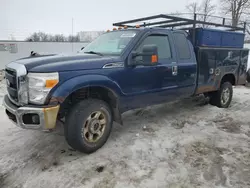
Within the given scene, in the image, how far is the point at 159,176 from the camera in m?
2.70

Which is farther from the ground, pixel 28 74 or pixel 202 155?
pixel 28 74

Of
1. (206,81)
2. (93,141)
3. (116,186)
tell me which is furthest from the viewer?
(206,81)

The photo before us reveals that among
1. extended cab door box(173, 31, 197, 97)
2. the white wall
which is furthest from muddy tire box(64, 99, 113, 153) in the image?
the white wall

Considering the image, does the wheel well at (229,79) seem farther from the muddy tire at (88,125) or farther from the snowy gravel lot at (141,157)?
the muddy tire at (88,125)

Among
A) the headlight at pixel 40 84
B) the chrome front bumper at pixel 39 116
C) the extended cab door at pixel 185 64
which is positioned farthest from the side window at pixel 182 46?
the chrome front bumper at pixel 39 116

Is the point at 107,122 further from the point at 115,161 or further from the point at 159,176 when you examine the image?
the point at 159,176

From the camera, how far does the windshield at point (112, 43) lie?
3.70 meters

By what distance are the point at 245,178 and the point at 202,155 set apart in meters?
0.64

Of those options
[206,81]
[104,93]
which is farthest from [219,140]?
[104,93]

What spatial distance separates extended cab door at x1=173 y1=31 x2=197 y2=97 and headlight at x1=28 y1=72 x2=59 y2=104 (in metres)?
2.50

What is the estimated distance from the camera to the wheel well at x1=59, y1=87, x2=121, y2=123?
318 centimetres

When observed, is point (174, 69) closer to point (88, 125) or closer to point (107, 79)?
point (107, 79)

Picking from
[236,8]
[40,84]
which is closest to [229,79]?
[40,84]

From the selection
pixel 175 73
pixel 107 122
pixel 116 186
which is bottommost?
pixel 116 186
